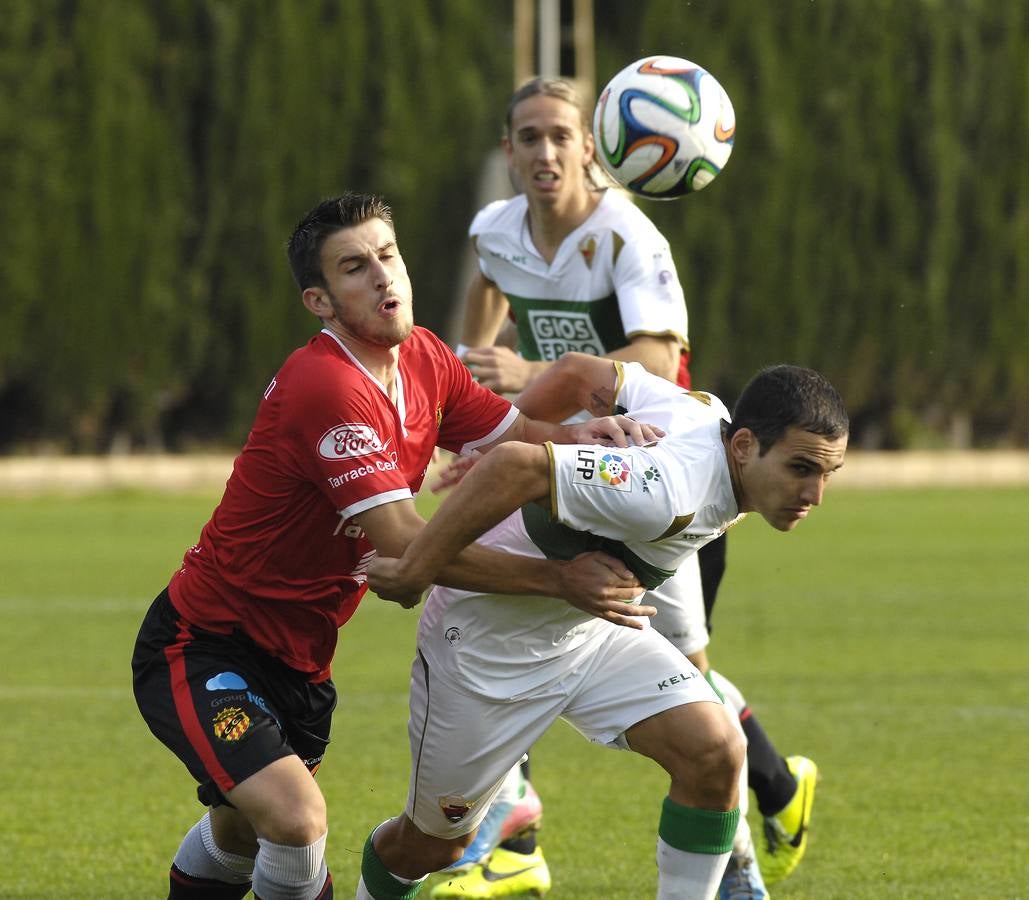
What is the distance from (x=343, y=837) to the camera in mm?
6105

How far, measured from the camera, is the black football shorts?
160 inches

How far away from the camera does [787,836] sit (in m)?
5.73

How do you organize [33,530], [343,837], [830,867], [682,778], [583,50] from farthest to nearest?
1. [583,50]
2. [33,530]
3. [343,837]
4. [830,867]
5. [682,778]

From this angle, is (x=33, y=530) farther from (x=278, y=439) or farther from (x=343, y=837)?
(x=278, y=439)

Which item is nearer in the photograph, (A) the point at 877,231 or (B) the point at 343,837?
(B) the point at 343,837

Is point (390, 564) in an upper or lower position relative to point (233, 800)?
upper

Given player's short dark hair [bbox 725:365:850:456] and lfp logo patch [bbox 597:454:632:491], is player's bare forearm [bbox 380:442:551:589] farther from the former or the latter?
player's short dark hair [bbox 725:365:850:456]

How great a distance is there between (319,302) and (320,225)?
20 cm

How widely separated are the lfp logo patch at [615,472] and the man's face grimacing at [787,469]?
30 cm

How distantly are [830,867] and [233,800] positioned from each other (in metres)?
2.48

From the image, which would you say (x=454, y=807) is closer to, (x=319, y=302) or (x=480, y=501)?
(x=480, y=501)

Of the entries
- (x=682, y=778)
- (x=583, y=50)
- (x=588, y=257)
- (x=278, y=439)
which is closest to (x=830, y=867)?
(x=682, y=778)

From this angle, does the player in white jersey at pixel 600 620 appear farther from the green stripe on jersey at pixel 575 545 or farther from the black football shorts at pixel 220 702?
the black football shorts at pixel 220 702

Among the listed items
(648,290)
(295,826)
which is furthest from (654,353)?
(295,826)
